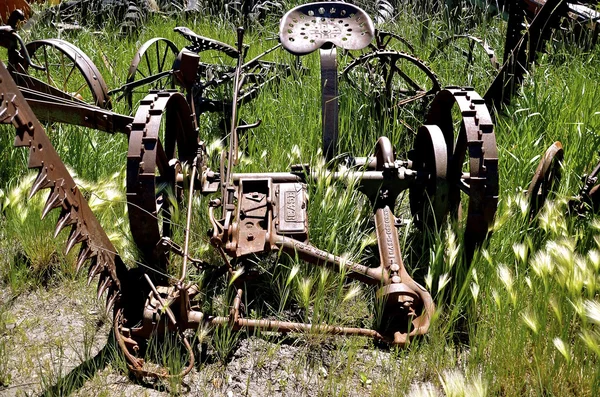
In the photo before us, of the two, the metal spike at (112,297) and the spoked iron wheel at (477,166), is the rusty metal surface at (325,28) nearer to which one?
the spoked iron wheel at (477,166)

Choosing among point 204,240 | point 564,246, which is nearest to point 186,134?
point 204,240

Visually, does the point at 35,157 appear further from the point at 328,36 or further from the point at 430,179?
the point at 328,36

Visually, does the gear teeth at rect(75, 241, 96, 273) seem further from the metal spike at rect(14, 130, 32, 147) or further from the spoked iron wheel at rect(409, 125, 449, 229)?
the spoked iron wheel at rect(409, 125, 449, 229)

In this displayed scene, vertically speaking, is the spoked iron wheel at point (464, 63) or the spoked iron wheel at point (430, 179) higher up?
the spoked iron wheel at point (464, 63)

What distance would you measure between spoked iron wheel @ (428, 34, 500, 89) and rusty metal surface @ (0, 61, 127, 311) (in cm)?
288

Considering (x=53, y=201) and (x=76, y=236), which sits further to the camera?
(x=76, y=236)

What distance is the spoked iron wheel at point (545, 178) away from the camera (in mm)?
2531

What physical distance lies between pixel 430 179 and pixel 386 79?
126 cm

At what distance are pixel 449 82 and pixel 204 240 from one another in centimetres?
241

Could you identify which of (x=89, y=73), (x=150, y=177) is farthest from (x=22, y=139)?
(x=89, y=73)

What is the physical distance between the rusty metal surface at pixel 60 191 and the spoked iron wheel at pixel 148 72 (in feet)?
4.75

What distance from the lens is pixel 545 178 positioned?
8.55 ft

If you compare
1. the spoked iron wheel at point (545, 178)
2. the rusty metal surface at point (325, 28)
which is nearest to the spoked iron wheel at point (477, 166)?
the spoked iron wheel at point (545, 178)

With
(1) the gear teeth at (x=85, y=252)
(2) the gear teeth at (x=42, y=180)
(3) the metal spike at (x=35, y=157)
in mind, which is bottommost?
(1) the gear teeth at (x=85, y=252)
